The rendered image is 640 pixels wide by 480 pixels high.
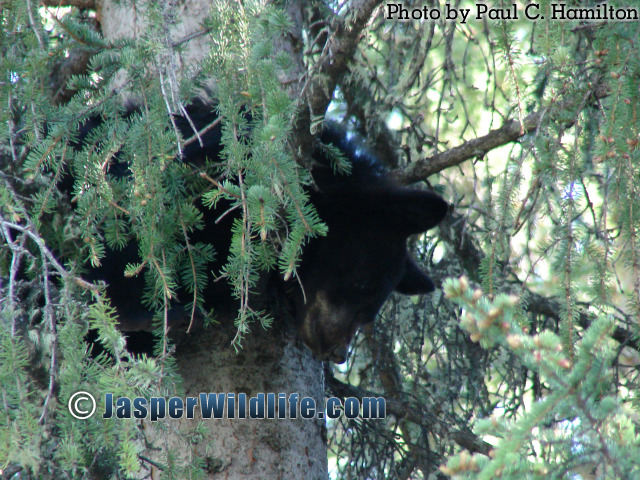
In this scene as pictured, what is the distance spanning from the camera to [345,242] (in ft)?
11.2

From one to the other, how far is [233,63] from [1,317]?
1.08 metres

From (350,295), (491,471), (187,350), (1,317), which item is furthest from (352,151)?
(491,471)

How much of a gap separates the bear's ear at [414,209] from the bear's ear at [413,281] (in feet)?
1.19

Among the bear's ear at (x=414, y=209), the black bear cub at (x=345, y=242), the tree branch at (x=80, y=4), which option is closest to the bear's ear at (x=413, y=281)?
the black bear cub at (x=345, y=242)

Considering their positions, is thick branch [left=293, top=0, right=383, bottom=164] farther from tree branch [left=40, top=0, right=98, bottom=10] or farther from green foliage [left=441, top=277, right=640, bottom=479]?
tree branch [left=40, top=0, right=98, bottom=10]

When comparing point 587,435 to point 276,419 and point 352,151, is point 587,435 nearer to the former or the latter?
point 276,419

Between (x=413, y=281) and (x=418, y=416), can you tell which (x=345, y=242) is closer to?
(x=413, y=281)

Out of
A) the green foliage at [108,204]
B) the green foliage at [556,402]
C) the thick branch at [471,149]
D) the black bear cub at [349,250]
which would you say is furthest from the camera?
the black bear cub at [349,250]

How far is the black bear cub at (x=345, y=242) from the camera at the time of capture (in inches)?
129

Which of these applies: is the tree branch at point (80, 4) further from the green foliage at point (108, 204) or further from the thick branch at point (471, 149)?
the thick branch at point (471, 149)

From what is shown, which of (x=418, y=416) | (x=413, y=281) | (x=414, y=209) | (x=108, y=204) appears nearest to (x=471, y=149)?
(x=414, y=209)

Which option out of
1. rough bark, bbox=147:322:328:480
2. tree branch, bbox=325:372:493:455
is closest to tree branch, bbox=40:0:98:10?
rough bark, bbox=147:322:328:480

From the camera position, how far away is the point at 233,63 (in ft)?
7.25

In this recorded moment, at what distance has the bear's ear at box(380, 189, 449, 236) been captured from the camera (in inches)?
126
